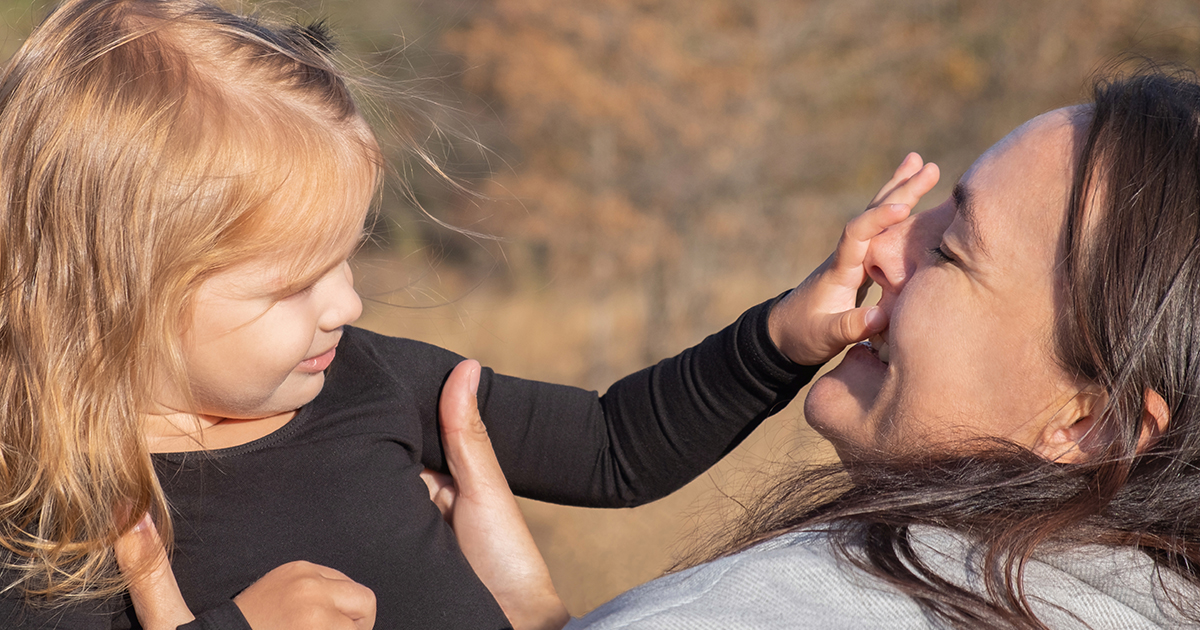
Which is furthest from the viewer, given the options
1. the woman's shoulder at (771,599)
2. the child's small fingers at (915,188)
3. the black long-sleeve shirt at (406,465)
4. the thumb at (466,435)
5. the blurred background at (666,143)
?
the blurred background at (666,143)

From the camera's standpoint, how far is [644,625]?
1.11 m

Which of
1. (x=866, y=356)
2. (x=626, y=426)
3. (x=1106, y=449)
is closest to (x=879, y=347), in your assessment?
(x=866, y=356)

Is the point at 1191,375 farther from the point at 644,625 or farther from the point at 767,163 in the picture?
the point at 767,163

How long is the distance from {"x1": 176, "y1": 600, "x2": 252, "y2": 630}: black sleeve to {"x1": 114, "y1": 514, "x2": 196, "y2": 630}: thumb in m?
0.03

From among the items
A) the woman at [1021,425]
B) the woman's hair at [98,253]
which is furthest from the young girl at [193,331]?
the woman at [1021,425]

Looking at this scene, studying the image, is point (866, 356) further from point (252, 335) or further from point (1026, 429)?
point (252, 335)

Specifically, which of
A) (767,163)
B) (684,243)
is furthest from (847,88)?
(684,243)

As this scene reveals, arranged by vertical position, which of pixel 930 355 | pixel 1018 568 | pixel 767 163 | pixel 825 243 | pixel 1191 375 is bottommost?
pixel 825 243

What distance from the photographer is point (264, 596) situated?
141 centimetres

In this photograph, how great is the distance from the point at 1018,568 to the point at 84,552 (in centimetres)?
136

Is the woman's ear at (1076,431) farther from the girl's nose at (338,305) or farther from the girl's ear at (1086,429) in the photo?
the girl's nose at (338,305)

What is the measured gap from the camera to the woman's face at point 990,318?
141 cm

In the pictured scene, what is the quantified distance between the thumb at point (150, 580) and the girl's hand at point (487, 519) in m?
0.60

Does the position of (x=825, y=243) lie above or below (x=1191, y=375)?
below
